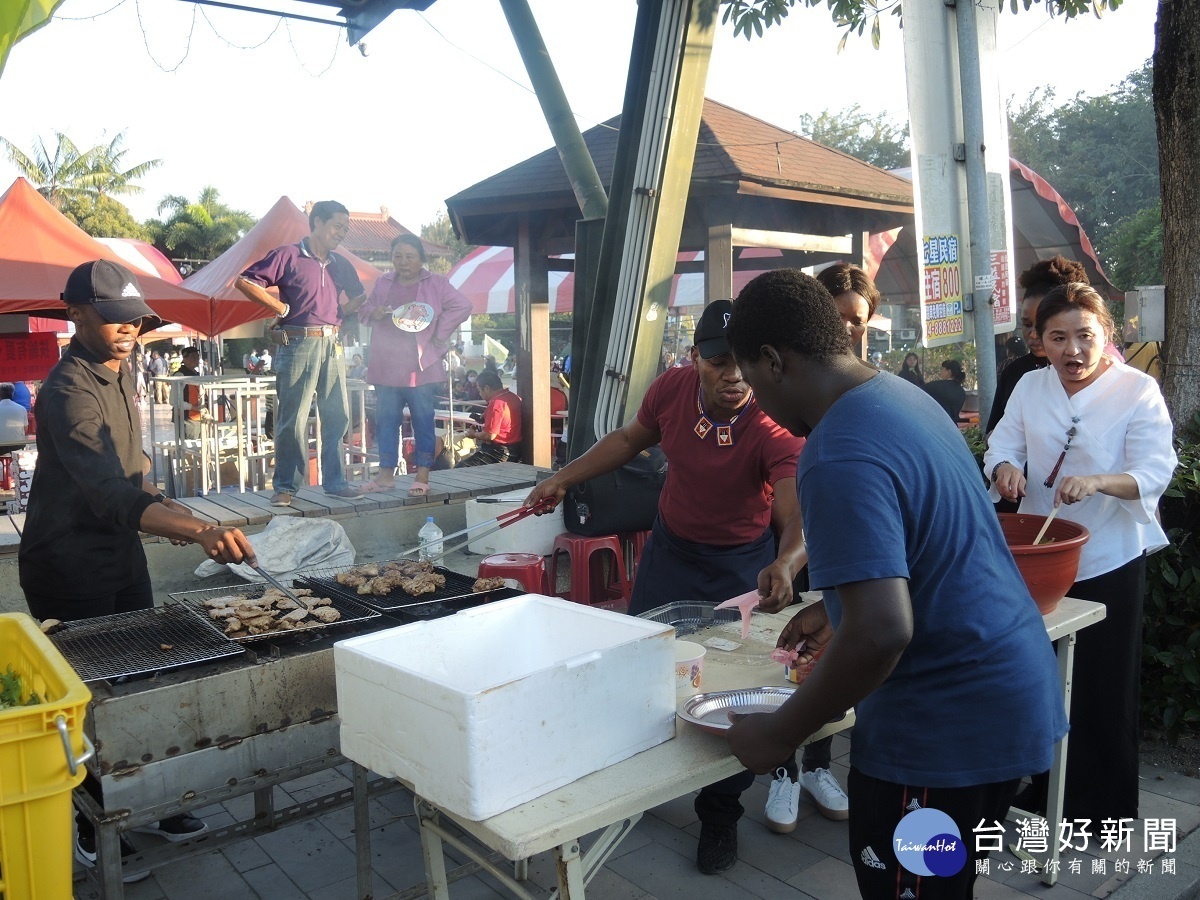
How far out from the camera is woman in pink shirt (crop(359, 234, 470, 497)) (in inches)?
274

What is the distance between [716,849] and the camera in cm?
342

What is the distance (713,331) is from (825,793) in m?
2.10

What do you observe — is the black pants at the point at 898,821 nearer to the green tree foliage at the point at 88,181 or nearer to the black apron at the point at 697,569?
the black apron at the point at 697,569

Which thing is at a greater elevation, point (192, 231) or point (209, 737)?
point (192, 231)

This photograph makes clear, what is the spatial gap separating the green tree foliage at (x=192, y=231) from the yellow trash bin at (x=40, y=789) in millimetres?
40920

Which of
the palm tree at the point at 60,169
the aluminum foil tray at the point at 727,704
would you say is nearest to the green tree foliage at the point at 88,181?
the palm tree at the point at 60,169

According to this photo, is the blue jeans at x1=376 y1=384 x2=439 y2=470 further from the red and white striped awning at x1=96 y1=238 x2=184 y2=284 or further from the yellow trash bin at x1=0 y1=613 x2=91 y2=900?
the red and white striped awning at x1=96 y1=238 x2=184 y2=284

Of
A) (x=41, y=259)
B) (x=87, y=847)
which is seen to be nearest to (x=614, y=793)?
(x=87, y=847)

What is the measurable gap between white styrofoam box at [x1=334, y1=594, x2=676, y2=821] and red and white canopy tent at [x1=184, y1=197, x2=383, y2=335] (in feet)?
28.6

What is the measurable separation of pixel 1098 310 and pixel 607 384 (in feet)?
10.4

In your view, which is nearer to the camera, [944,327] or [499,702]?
[499,702]

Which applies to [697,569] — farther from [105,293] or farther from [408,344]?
[408,344]

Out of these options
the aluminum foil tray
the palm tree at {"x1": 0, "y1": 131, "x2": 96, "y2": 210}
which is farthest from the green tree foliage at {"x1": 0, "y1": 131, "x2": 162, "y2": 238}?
the aluminum foil tray

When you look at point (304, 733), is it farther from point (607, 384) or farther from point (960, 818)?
point (607, 384)
